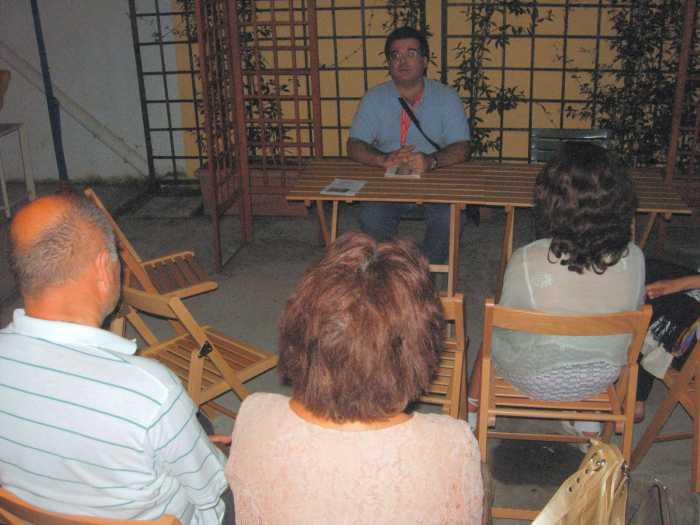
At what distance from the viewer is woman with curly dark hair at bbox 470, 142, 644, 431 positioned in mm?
2480

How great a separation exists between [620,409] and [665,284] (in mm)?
582

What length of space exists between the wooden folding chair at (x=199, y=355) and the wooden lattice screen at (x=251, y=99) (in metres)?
Answer: 1.67

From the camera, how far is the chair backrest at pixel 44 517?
1536 millimetres

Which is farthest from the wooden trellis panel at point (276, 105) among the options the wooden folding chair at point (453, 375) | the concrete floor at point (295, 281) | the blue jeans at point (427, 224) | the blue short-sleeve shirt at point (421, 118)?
the wooden folding chair at point (453, 375)

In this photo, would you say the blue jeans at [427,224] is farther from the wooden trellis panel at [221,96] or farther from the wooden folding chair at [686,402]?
the wooden folding chair at [686,402]

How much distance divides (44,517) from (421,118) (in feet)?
10.8

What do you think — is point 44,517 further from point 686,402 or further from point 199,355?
point 686,402

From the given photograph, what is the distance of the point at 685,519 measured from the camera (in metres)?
2.66

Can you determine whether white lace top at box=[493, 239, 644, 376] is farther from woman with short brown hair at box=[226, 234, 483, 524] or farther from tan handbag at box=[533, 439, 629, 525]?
woman with short brown hair at box=[226, 234, 483, 524]

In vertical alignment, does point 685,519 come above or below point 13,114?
below

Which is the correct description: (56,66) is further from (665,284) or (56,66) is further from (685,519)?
(685,519)

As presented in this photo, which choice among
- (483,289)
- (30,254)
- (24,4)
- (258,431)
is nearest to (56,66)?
(24,4)

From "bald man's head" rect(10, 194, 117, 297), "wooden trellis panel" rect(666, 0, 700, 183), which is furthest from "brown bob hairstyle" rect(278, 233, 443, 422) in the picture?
"wooden trellis panel" rect(666, 0, 700, 183)

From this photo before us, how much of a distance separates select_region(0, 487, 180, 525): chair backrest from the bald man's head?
0.45 metres
